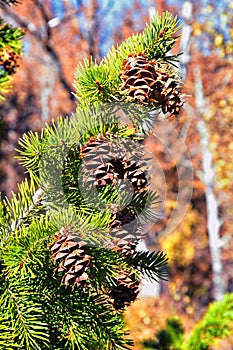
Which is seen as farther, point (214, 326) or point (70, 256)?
point (214, 326)

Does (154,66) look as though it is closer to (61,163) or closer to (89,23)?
(61,163)

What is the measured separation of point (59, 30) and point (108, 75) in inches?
408

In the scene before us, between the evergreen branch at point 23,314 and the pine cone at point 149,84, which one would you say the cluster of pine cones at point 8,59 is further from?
the evergreen branch at point 23,314

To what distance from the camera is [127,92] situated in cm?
48

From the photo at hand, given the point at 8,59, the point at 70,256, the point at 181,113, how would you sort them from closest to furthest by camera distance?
the point at 70,256 → the point at 8,59 → the point at 181,113

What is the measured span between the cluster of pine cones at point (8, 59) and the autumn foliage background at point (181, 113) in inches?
150

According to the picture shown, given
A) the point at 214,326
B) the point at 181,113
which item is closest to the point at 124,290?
the point at 214,326

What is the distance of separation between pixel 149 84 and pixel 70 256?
22cm

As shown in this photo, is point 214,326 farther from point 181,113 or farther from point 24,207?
point 181,113

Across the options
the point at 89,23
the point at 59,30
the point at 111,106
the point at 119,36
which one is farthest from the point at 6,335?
the point at 59,30

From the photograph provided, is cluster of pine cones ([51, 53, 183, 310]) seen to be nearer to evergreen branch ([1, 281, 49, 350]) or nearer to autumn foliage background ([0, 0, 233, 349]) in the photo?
evergreen branch ([1, 281, 49, 350])

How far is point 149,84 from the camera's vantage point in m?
0.49

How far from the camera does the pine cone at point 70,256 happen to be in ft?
1.38

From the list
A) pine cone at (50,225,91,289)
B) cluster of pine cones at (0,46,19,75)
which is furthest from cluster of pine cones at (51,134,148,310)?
cluster of pine cones at (0,46,19,75)
